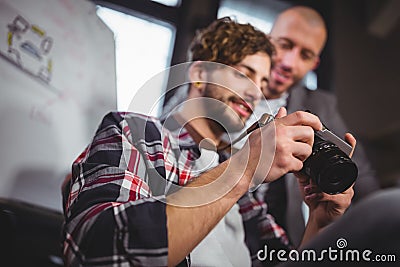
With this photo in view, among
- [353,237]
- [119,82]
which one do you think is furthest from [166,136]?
[353,237]

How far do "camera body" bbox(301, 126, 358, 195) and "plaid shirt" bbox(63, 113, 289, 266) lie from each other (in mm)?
178

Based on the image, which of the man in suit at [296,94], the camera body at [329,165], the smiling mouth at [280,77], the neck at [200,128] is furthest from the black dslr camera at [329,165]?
the smiling mouth at [280,77]

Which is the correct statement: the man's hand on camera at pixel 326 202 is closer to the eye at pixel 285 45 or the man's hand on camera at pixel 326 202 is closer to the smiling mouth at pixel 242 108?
the smiling mouth at pixel 242 108

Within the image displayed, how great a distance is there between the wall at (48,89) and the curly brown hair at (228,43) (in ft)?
0.55

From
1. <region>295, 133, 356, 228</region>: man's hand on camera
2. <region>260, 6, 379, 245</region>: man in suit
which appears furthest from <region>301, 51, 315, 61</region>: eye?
<region>295, 133, 356, 228</region>: man's hand on camera

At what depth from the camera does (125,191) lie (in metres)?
0.51

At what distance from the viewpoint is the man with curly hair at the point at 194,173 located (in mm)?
456

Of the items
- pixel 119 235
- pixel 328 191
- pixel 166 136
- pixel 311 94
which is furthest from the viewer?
pixel 311 94

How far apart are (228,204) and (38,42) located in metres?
0.48

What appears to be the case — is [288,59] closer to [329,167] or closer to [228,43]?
[228,43]

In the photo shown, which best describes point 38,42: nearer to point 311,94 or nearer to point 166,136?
point 166,136

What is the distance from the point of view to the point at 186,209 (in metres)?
0.47

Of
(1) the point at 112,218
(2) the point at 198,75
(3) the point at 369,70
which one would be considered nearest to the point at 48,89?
(2) the point at 198,75

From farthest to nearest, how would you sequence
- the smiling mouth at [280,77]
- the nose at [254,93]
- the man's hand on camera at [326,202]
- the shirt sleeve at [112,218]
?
the smiling mouth at [280,77] → the nose at [254,93] → the man's hand on camera at [326,202] → the shirt sleeve at [112,218]
